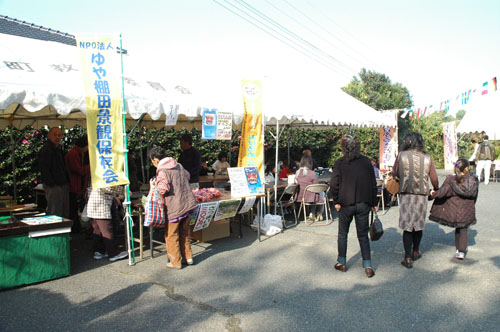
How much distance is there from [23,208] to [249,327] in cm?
388

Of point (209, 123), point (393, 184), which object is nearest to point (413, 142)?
point (393, 184)

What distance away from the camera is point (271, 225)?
7.07 meters

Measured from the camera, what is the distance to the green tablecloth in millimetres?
4223

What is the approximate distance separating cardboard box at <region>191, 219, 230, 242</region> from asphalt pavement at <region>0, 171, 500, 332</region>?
0.34m

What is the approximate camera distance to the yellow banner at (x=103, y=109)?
455cm

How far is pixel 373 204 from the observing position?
15.3 feet

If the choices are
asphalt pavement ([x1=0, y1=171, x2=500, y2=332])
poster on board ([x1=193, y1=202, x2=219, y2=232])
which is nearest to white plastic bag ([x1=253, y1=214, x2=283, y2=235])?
asphalt pavement ([x1=0, y1=171, x2=500, y2=332])

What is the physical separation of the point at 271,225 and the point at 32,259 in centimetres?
389

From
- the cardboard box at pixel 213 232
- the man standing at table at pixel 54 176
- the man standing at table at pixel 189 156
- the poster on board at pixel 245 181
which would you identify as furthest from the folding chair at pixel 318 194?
the man standing at table at pixel 54 176

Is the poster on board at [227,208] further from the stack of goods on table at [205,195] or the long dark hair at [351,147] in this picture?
the long dark hair at [351,147]

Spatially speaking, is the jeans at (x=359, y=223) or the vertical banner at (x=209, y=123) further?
the vertical banner at (x=209, y=123)

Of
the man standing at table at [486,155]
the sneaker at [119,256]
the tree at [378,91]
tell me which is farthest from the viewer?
the tree at [378,91]

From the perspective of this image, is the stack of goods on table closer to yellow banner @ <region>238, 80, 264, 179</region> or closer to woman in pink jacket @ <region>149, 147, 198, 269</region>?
woman in pink jacket @ <region>149, 147, 198, 269</region>

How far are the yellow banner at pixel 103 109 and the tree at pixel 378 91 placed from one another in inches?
1150
